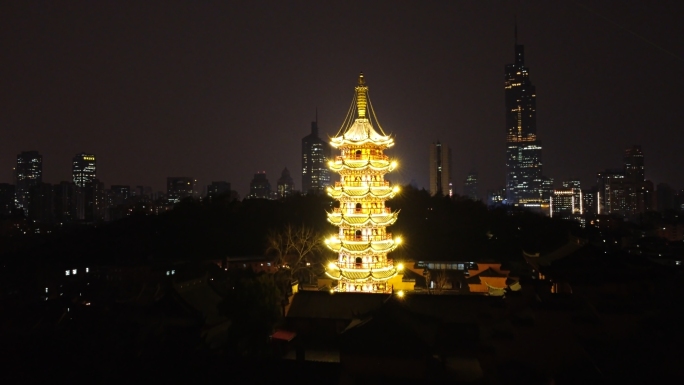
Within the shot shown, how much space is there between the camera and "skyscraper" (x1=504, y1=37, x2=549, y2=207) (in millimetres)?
156250

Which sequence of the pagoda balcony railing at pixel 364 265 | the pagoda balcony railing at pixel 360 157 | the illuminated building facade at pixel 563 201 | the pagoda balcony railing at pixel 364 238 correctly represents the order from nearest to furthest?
1. the pagoda balcony railing at pixel 364 265
2. the pagoda balcony railing at pixel 364 238
3. the pagoda balcony railing at pixel 360 157
4. the illuminated building facade at pixel 563 201

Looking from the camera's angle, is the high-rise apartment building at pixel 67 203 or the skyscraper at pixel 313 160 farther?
the skyscraper at pixel 313 160

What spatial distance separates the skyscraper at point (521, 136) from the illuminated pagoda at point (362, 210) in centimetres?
13524

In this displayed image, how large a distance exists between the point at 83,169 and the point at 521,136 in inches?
4871

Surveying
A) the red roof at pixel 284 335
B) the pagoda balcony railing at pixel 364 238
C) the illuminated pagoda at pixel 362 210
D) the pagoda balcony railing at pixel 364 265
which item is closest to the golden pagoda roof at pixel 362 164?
the illuminated pagoda at pixel 362 210

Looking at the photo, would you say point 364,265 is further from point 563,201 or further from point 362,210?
point 563,201

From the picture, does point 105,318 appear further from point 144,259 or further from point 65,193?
point 65,193

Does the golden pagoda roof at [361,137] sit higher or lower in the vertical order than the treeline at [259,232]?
higher

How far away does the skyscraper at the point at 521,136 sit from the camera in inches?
6152

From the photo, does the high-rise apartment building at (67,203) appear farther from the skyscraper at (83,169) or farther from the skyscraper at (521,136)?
the skyscraper at (521,136)

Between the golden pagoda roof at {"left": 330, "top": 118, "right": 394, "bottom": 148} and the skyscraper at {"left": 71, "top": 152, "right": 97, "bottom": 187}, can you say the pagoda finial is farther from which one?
the skyscraper at {"left": 71, "top": 152, "right": 97, "bottom": 187}

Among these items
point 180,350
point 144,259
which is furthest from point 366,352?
point 144,259

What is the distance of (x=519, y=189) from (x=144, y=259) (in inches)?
5030

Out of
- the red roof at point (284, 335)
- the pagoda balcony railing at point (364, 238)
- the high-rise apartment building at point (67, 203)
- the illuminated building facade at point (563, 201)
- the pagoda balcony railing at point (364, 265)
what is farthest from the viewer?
the illuminated building facade at point (563, 201)
